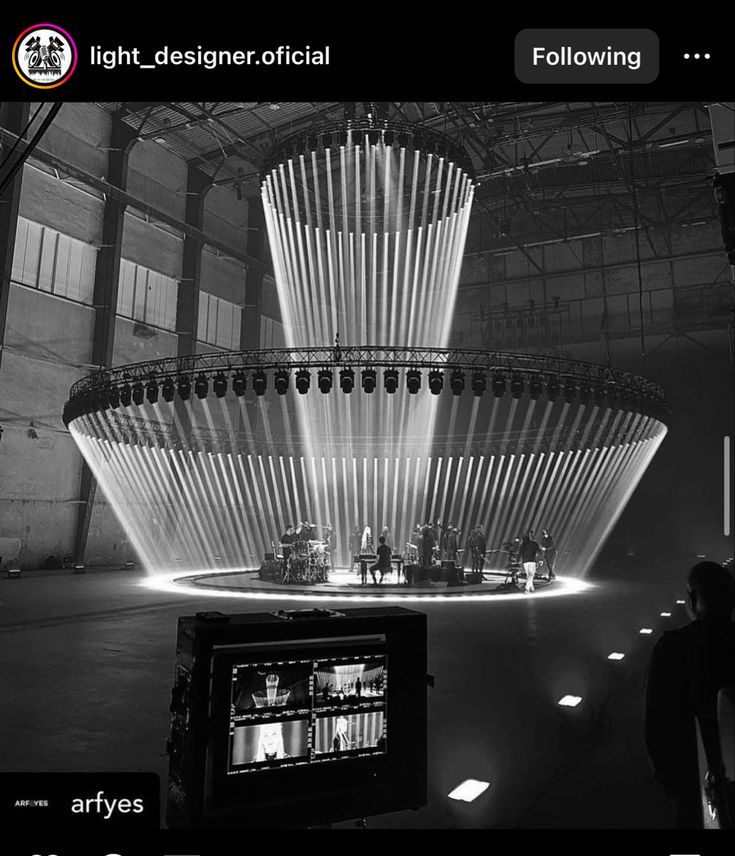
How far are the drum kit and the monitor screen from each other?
12013 mm

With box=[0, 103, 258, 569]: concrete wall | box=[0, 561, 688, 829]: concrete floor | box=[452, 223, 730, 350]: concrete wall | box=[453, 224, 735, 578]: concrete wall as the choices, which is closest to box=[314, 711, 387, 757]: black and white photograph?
box=[0, 561, 688, 829]: concrete floor

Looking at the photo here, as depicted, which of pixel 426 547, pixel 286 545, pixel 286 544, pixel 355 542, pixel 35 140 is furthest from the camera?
pixel 355 542

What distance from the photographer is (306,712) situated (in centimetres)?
272

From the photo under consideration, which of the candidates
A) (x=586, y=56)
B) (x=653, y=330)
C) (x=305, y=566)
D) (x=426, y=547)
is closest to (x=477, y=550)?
(x=426, y=547)

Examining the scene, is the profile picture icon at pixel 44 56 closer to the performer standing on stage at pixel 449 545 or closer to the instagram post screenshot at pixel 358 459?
the instagram post screenshot at pixel 358 459

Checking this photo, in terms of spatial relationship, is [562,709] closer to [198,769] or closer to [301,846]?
[198,769]

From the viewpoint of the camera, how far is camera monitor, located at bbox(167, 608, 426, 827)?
8.52 feet

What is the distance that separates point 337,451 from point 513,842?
21.3 m

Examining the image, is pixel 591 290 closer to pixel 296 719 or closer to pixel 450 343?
pixel 450 343

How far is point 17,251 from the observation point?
17.5m

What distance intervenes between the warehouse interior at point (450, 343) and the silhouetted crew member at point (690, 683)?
0.74 metres

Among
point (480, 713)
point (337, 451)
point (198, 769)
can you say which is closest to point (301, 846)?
point (198, 769)

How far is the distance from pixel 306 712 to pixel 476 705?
240cm

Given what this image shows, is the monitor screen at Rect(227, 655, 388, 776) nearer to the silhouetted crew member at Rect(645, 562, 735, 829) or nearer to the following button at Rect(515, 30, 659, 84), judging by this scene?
the silhouetted crew member at Rect(645, 562, 735, 829)
